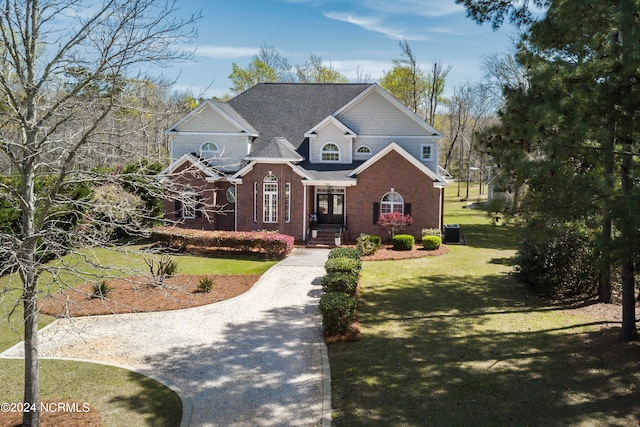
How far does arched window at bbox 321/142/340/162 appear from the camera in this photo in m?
28.5

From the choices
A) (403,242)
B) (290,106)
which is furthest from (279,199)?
(290,106)

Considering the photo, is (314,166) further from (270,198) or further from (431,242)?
(431,242)

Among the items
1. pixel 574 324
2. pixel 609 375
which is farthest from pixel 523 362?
pixel 574 324

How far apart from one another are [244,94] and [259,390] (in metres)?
25.2

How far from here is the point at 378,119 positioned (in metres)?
28.3

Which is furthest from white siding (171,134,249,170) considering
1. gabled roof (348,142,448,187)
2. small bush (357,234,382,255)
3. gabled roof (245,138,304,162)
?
small bush (357,234,382,255)

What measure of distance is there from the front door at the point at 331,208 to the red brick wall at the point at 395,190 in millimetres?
888

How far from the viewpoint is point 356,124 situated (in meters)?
28.5

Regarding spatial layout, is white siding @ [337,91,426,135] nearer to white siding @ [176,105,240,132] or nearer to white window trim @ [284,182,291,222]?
white window trim @ [284,182,291,222]

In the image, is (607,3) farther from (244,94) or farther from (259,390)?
(244,94)

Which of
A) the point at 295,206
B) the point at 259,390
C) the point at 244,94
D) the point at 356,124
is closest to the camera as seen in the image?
the point at 259,390

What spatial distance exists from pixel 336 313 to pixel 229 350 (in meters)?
2.81

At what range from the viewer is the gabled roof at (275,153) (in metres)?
26.0

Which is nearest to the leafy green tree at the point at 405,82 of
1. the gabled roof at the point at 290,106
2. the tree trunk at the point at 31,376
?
the gabled roof at the point at 290,106
